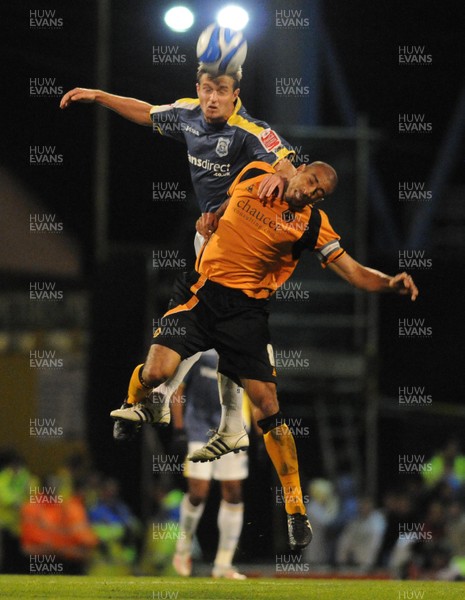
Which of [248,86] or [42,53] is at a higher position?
[42,53]

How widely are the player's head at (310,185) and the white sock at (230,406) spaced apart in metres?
1.43

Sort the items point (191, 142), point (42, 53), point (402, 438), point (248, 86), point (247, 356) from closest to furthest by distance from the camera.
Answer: point (247, 356)
point (191, 142)
point (248, 86)
point (402, 438)
point (42, 53)

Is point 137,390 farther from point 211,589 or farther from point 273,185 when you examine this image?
point 273,185

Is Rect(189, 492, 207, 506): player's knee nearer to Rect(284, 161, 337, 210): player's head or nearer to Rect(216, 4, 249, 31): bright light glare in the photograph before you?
Rect(284, 161, 337, 210): player's head

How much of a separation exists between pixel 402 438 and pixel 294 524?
7.18m

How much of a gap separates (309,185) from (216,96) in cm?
116

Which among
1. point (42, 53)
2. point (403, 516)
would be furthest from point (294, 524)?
point (42, 53)

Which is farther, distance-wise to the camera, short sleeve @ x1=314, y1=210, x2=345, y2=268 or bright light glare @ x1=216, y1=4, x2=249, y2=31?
bright light glare @ x1=216, y1=4, x2=249, y2=31

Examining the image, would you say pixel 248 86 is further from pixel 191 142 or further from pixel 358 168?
pixel 191 142

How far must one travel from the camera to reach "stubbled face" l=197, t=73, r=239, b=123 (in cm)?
1037

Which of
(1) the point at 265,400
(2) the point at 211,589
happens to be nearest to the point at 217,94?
(1) the point at 265,400

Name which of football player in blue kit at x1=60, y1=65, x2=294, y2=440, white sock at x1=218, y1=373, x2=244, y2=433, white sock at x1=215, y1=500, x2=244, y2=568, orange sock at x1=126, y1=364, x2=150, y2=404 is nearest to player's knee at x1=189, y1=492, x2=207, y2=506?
white sock at x1=215, y1=500, x2=244, y2=568

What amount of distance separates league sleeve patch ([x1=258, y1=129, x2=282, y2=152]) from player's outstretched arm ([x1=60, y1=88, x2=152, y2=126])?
0.98 m

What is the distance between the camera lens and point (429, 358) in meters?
17.4
